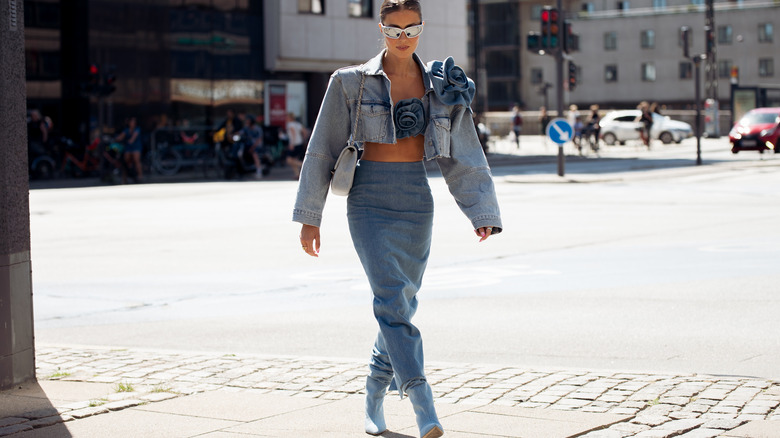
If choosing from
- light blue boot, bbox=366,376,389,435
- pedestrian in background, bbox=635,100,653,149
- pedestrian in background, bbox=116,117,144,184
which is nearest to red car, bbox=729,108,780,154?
pedestrian in background, bbox=635,100,653,149

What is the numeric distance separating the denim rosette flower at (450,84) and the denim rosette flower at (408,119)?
0.35ft

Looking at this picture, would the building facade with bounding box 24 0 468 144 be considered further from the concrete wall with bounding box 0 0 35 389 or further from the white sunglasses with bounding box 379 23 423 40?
the white sunglasses with bounding box 379 23 423 40

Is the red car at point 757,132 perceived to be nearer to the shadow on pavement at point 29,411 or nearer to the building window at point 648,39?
the shadow on pavement at point 29,411

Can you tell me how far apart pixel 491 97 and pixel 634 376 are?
87.1 m

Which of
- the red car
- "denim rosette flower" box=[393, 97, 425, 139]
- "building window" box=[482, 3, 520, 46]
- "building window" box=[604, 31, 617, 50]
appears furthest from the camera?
"building window" box=[482, 3, 520, 46]

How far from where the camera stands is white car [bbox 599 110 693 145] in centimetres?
5238

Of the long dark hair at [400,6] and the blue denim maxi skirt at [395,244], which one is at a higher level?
the long dark hair at [400,6]

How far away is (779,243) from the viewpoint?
41.9 feet

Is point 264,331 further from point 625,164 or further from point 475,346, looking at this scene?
point 625,164

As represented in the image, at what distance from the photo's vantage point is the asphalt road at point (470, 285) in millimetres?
7254

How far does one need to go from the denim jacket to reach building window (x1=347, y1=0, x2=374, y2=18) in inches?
1479

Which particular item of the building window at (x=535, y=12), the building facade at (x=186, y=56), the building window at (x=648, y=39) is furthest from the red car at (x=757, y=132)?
the building window at (x=535, y=12)

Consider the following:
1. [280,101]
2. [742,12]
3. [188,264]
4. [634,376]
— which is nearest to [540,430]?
[634,376]

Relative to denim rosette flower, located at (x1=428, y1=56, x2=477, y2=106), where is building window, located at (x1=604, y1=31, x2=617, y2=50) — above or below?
above
